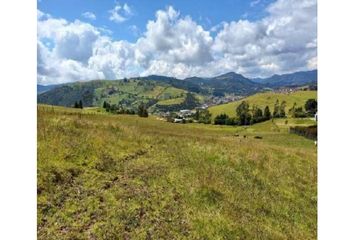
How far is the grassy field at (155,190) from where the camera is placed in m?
8.32

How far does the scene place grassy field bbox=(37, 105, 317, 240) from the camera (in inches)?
328

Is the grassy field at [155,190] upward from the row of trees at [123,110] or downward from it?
downward

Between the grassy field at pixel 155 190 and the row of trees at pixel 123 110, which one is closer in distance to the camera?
the grassy field at pixel 155 190

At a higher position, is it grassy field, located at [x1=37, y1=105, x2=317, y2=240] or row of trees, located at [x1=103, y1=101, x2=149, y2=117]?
row of trees, located at [x1=103, y1=101, x2=149, y2=117]

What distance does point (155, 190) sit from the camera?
1023 centimetres

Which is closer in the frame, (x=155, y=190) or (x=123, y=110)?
(x=155, y=190)

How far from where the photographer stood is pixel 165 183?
35.5 ft

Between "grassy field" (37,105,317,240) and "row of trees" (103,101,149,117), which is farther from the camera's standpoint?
"row of trees" (103,101,149,117)

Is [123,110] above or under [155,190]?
above
